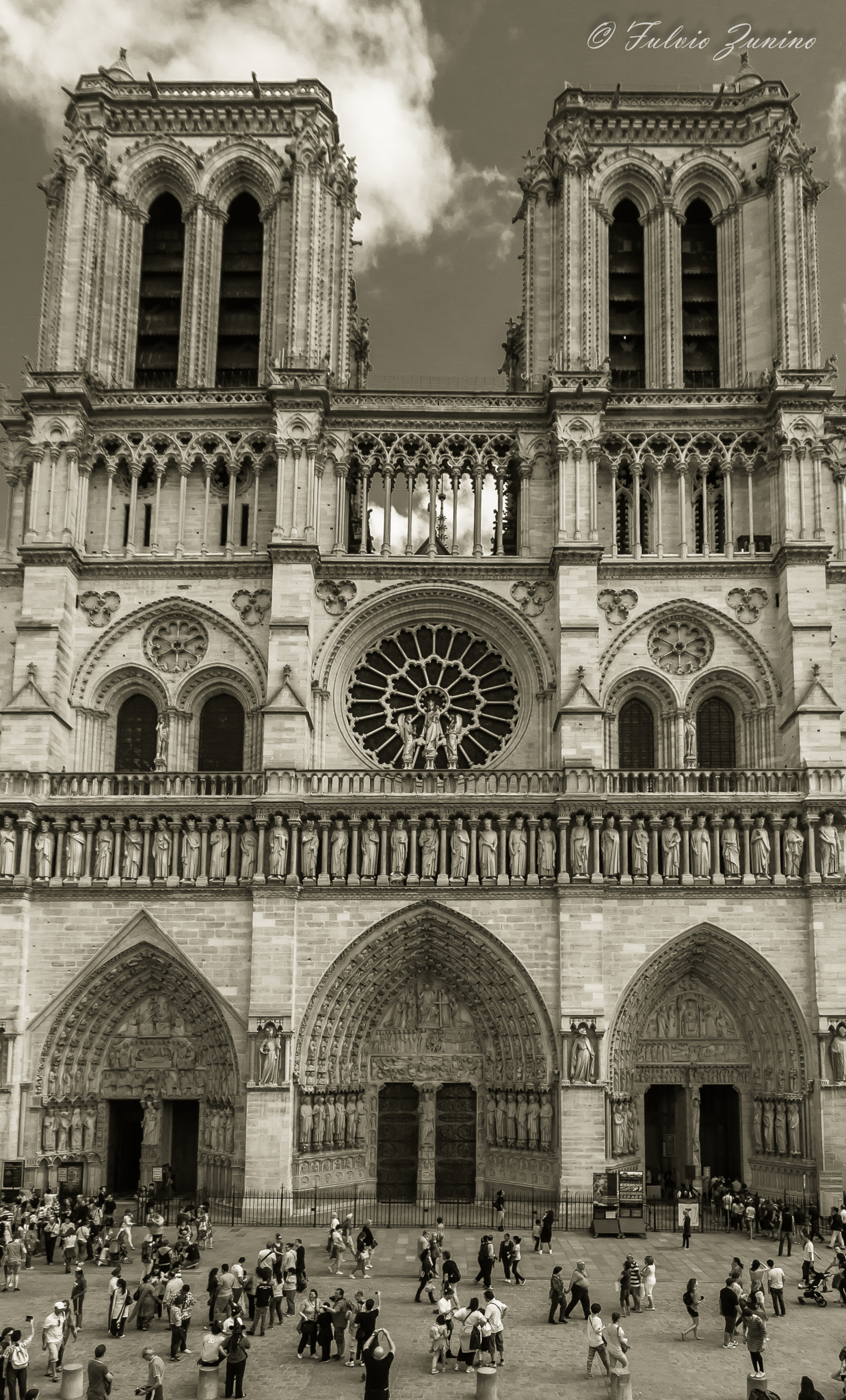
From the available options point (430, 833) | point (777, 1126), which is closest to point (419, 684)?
point (430, 833)

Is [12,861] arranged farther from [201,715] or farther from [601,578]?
[601,578]

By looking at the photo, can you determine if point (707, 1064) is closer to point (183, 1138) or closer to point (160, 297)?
point (183, 1138)

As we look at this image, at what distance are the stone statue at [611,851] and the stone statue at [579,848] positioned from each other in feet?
1.59

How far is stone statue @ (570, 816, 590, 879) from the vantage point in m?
31.0

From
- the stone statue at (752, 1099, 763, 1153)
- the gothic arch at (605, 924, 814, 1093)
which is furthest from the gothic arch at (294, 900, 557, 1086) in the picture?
the stone statue at (752, 1099, 763, 1153)

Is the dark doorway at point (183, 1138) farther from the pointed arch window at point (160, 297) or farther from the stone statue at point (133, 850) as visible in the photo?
the pointed arch window at point (160, 297)

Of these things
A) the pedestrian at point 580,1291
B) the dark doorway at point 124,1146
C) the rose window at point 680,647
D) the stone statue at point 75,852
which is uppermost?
the rose window at point 680,647

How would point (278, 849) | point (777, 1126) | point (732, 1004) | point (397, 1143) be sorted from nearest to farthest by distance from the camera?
1. point (777, 1126)
2. point (278, 849)
3. point (397, 1143)
4. point (732, 1004)

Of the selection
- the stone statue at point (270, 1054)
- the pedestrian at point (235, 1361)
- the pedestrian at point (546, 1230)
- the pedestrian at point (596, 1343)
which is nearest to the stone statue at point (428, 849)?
the stone statue at point (270, 1054)

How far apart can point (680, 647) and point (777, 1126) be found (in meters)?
12.0

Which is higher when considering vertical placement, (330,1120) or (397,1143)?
(330,1120)

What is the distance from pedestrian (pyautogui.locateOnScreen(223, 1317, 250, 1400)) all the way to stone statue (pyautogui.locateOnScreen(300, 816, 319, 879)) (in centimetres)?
1464

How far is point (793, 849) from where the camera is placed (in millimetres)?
31203

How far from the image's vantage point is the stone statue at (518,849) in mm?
31266
